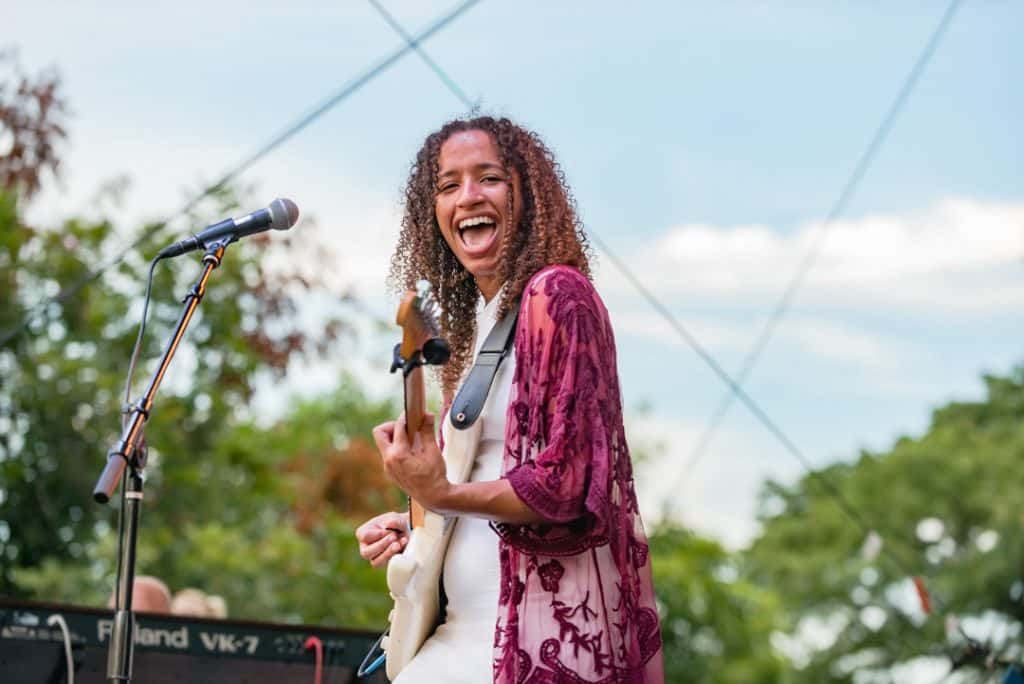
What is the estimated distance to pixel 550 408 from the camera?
226 cm

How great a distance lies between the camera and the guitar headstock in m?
2.09

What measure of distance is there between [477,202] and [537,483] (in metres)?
0.66

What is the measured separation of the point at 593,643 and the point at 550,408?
39 centimetres

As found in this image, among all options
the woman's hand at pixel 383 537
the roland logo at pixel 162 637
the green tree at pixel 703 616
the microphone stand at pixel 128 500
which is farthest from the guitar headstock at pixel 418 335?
the green tree at pixel 703 616

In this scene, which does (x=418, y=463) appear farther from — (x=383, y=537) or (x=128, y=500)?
(x=128, y=500)

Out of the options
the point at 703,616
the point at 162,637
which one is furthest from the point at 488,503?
the point at 703,616

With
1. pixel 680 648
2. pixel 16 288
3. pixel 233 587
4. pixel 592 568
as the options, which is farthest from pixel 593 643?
pixel 680 648

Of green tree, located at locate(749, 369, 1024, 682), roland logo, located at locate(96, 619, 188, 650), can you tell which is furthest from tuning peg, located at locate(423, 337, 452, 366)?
green tree, located at locate(749, 369, 1024, 682)

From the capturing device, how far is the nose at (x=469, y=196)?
2.58 m

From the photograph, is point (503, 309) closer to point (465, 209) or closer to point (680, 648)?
point (465, 209)

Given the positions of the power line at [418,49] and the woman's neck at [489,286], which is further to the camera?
the power line at [418,49]

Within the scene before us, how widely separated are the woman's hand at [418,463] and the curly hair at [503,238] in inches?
18.5

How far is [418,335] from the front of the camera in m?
2.11

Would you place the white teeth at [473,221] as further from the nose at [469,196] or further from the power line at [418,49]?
the power line at [418,49]
